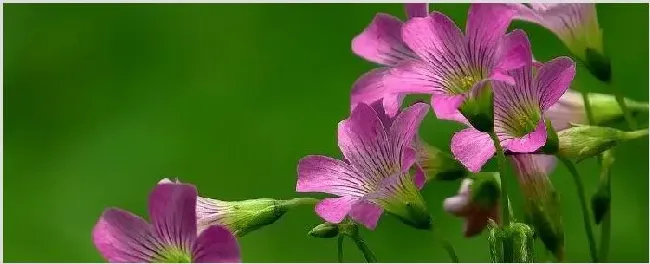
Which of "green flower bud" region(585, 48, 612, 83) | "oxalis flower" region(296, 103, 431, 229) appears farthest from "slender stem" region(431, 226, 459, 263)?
"green flower bud" region(585, 48, 612, 83)

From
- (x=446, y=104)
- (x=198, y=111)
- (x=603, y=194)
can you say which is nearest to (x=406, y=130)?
(x=446, y=104)

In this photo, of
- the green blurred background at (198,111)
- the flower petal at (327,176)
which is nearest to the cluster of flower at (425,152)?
the flower petal at (327,176)

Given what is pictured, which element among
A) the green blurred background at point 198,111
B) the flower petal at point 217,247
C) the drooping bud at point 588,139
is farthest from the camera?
the green blurred background at point 198,111

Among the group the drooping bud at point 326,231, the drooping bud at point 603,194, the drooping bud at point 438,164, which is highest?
the drooping bud at point 438,164

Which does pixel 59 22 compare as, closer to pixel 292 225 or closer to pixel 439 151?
pixel 292 225

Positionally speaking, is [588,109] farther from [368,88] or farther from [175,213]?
[175,213]

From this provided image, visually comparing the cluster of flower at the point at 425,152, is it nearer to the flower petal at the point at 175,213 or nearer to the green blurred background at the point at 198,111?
the flower petal at the point at 175,213

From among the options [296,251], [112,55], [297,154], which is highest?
[112,55]

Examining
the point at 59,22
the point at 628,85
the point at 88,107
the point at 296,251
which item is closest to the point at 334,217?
the point at 296,251
